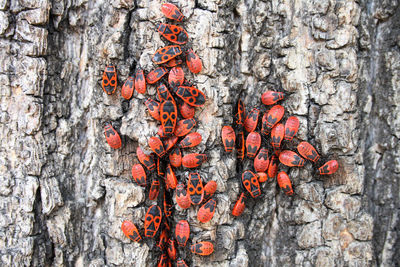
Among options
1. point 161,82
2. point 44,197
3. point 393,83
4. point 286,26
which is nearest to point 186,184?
point 161,82

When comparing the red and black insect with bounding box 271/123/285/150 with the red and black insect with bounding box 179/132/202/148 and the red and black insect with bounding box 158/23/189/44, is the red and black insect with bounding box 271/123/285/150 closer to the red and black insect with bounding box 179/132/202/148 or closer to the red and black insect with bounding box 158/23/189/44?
the red and black insect with bounding box 179/132/202/148

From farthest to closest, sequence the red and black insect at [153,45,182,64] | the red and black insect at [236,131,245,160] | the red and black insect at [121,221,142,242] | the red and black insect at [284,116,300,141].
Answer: the red and black insect at [236,131,245,160]
the red and black insect at [284,116,300,141]
the red and black insect at [121,221,142,242]
the red and black insect at [153,45,182,64]

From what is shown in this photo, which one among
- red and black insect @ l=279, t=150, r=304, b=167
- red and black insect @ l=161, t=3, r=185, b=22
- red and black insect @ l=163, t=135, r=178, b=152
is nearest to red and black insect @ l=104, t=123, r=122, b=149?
red and black insect @ l=163, t=135, r=178, b=152

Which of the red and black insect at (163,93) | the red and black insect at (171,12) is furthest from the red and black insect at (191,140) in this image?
the red and black insect at (171,12)

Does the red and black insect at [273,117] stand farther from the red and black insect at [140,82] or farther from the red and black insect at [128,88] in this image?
the red and black insect at [128,88]

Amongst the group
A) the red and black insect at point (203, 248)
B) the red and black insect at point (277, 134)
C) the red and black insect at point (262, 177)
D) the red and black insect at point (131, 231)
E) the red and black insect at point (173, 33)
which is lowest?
the red and black insect at point (203, 248)

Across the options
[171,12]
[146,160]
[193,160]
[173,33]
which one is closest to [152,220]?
[146,160]

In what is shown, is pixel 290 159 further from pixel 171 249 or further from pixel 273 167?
pixel 171 249
